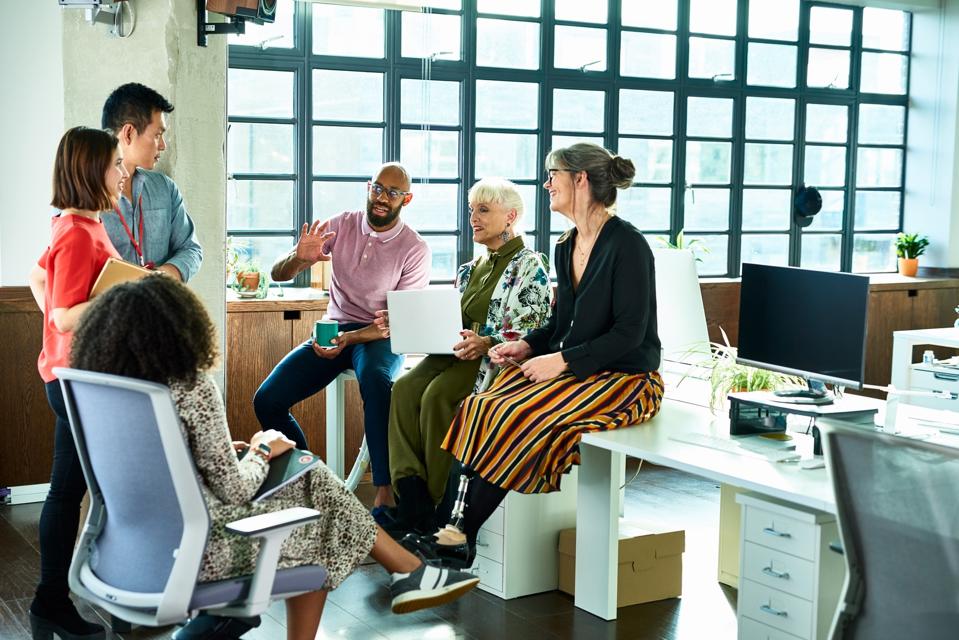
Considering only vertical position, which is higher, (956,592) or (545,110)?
(545,110)

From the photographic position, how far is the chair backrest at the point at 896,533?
194cm

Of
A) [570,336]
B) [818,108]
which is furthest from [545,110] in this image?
[570,336]

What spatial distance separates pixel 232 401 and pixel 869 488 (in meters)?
3.89

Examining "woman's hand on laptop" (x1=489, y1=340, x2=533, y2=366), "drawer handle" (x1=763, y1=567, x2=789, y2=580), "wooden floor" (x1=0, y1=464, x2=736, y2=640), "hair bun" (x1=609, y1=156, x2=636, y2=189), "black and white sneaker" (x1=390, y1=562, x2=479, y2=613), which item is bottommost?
"wooden floor" (x1=0, y1=464, x2=736, y2=640)

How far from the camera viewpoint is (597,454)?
3.64 metres

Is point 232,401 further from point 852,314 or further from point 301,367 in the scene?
point 852,314

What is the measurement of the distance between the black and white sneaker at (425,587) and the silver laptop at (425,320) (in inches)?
48.4

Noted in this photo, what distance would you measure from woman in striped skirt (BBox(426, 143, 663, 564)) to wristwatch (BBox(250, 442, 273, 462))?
1027 millimetres

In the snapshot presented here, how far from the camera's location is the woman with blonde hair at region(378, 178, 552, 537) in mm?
4273

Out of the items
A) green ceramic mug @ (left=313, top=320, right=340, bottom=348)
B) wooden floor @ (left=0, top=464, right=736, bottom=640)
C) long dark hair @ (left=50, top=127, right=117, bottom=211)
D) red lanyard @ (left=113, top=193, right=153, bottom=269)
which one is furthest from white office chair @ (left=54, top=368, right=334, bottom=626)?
green ceramic mug @ (left=313, top=320, right=340, bottom=348)

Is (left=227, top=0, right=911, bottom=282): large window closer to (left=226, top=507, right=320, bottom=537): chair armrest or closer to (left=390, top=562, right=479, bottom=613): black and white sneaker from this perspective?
(left=390, top=562, right=479, bottom=613): black and white sneaker

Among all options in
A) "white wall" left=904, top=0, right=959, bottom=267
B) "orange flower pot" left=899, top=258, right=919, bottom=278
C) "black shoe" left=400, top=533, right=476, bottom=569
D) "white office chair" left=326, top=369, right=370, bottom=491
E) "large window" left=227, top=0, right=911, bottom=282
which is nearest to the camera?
"black shoe" left=400, top=533, right=476, bottom=569

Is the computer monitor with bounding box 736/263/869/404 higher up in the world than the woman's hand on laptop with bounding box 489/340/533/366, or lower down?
higher up

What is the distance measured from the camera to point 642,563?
3820 millimetres
